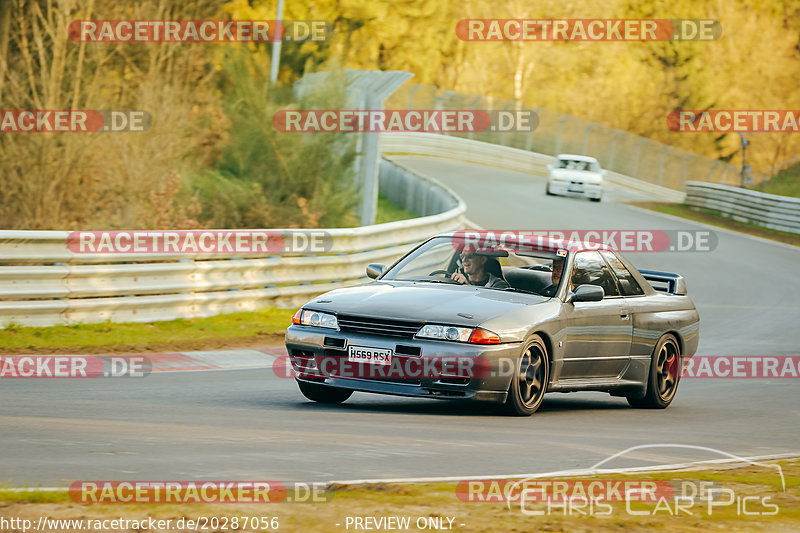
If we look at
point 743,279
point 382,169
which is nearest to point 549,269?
point 743,279

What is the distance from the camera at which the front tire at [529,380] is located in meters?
9.20

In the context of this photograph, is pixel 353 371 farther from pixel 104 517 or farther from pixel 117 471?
pixel 104 517

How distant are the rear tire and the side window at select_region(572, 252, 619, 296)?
6.99 feet

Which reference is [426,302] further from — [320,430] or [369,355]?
[320,430]

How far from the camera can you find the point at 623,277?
1108cm

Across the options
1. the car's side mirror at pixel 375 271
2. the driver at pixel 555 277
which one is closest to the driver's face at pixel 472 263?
the driver at pixel 555 277

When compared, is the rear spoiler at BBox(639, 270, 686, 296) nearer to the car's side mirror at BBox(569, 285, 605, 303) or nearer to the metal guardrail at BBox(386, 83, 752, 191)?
the car's side mirror at BBox(569, 285, 605, 303)

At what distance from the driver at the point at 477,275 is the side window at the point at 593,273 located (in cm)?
68

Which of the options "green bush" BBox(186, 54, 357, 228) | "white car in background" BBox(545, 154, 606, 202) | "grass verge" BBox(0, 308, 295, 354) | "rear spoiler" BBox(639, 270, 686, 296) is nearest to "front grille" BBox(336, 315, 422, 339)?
"rear spoiler" BBox(639, 270, 686, 296)

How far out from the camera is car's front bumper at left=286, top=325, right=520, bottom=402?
8836mm

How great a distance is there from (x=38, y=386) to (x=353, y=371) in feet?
8.96

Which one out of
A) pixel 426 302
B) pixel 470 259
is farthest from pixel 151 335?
pixel 426 302

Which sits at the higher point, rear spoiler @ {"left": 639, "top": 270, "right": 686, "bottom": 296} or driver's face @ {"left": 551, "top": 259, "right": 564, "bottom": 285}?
driver's face @ {"left": 551, "top": 259, "right": 564, "bottom": 285}

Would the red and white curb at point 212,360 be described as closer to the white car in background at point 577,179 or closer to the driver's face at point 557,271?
the driver's face at point 557,271
